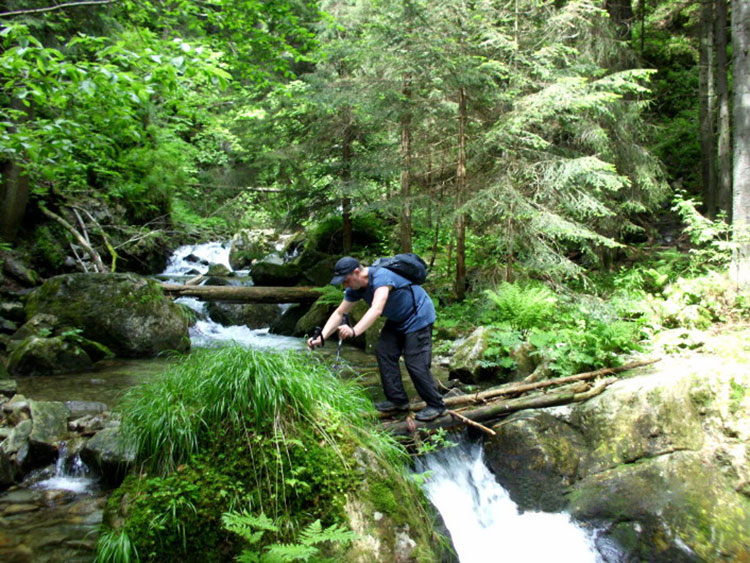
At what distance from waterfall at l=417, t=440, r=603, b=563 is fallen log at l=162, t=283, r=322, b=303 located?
8.22m

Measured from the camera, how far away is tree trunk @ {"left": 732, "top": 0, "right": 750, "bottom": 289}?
816cm

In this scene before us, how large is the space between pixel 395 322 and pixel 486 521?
7.30 feet

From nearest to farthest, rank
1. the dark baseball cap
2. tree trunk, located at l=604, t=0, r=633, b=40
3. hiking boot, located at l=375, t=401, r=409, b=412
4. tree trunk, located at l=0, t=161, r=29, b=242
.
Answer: the dark baseball cap < hiking boot, located at l=375, t=401, r=409, b=412 < tree trunk, located at l=0, t=161, r=29, b=242 < tree trunk, located at l=604, t=0, r=633, b=40

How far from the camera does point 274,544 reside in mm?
2746

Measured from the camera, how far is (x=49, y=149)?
4953mm

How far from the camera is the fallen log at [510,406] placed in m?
5.10

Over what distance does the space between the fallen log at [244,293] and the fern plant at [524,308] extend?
5590 millimetres

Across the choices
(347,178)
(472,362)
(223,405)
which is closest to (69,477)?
(223,405)

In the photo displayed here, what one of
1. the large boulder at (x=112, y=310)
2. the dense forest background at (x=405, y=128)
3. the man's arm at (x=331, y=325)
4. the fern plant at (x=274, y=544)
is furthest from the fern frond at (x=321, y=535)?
the large boulder at (x=112, y=310)

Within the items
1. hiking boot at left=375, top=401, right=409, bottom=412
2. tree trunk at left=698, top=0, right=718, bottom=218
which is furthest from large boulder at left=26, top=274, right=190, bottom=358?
tree trunk at left=698, top=0, right=718, bottom=218

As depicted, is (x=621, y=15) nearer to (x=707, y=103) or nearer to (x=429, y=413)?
(x=707, y=103)

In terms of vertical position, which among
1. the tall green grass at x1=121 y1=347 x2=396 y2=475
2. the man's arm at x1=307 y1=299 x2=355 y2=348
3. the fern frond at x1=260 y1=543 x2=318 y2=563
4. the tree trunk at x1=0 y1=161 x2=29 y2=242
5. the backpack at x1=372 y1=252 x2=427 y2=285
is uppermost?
the tree trunk at x1=0 y1=161 x2=29 y2=242

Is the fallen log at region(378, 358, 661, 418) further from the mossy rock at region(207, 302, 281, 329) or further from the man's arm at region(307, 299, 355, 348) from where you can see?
the mossy rock at region(207, 302, 281, 329)

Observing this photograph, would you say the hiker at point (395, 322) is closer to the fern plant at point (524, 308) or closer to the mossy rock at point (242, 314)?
the fern plant at point (524, 308)
